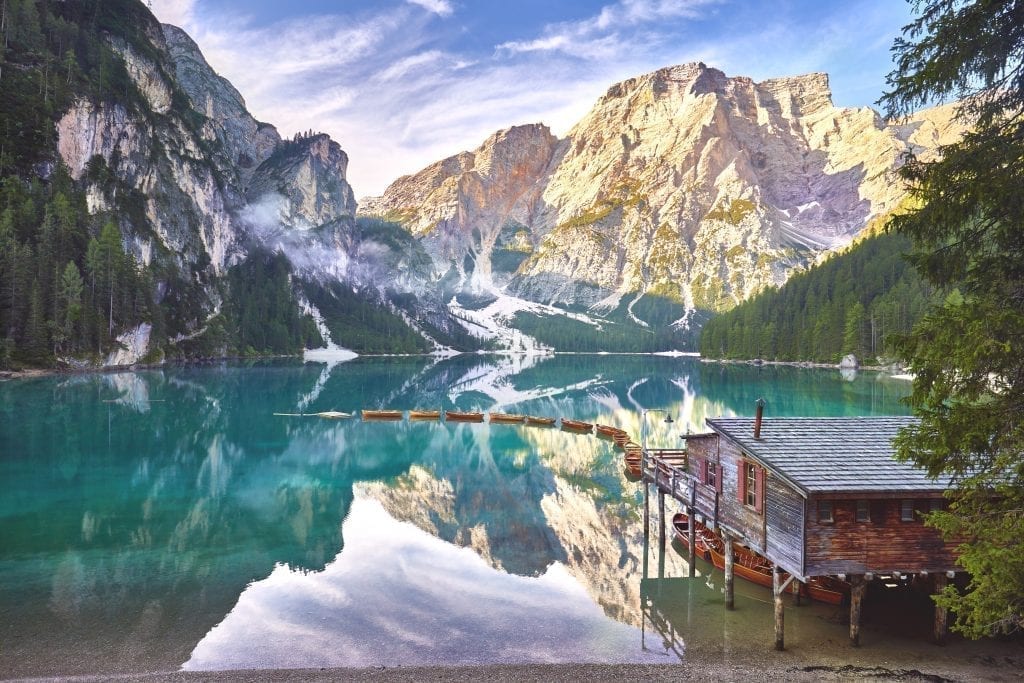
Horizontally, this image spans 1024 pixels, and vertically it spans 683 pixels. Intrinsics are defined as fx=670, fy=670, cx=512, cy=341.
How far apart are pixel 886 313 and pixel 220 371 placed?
13449 centimetres

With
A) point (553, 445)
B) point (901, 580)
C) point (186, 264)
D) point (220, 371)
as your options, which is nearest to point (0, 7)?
point (186, 264)

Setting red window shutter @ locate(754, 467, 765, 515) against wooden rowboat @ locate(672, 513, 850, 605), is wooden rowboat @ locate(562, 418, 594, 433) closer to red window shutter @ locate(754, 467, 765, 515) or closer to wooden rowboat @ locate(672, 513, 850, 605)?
wooden rowboat @ locate(672, 513, 850, 605)

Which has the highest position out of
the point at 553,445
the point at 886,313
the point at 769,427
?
the point at 886,313

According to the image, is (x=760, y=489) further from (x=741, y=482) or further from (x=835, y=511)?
(x=835, y=511)

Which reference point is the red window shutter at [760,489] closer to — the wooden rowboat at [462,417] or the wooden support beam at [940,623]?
the wooden support beam at [940,623]

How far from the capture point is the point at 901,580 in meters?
21.3

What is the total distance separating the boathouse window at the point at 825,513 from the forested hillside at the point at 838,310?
11514cm

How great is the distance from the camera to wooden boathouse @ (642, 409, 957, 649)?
17.8 m

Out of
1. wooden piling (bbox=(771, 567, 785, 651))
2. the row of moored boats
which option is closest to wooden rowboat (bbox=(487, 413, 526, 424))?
the row of moored boats

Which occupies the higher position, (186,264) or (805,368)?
(186,264)

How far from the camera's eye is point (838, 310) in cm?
14862

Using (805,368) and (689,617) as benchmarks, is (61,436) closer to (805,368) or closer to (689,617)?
(689,617)

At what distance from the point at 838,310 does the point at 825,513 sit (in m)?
146

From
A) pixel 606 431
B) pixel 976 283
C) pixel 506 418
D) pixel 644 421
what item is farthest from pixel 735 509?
pixel 506 418
